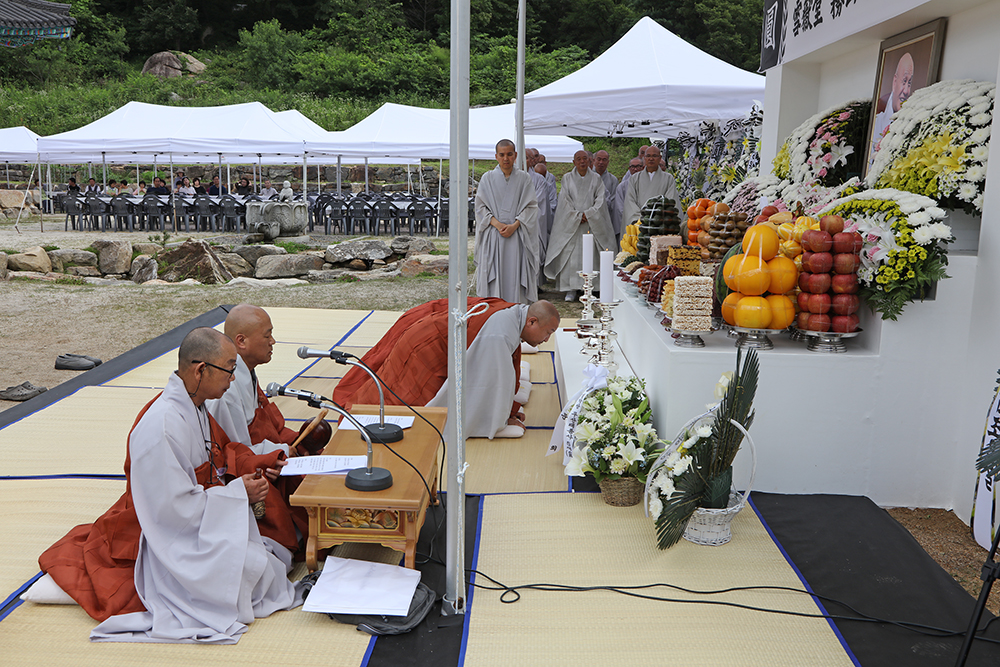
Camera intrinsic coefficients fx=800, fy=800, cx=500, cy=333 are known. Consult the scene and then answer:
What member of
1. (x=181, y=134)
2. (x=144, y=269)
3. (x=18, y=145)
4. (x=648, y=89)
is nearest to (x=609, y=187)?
(x=648, y=89)

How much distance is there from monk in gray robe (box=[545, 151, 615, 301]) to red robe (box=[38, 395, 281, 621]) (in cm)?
619

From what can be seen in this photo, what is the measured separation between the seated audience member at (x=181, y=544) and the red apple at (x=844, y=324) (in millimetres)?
2353

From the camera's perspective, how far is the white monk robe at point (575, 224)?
8.42 meters

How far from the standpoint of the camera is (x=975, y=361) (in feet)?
10.8

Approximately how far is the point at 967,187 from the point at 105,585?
3641 millimetres

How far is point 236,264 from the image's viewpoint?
11.5 m

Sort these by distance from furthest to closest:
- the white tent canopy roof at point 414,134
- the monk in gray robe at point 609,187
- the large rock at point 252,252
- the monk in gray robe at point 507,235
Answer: the white tent canopy roof at point 414,134 < the large rock at point 252,252 < the monk in gray robe at point 609,187 < the monk in gray robe at point 507,235

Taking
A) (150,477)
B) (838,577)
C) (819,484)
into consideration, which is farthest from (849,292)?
(150,477)

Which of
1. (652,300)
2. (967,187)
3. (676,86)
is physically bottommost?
(652,300)

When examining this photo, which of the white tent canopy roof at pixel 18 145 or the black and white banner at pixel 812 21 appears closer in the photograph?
the black and white banner at pixel 812 21

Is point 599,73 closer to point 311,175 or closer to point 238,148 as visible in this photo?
point 238,148

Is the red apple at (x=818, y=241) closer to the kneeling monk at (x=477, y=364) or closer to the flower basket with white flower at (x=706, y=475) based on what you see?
the flower basket with white flower at (x=706, y=475)

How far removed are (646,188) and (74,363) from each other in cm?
557

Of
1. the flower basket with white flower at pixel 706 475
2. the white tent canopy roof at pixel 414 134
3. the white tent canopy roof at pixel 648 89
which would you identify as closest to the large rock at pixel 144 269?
the white tent canopy roof at pixel 414 134
